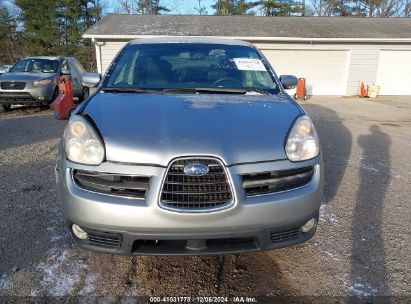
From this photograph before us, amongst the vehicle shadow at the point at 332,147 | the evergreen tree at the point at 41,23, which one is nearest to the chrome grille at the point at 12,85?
the vehicle shadow at the point at 332,147

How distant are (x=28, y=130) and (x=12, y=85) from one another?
3104mm

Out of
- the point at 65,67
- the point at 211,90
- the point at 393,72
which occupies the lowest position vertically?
the point at 393,72

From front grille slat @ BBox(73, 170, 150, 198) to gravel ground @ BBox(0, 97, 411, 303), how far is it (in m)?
0.77

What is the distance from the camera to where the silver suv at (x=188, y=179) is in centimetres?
212

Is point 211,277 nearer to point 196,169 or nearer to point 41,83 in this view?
point 196,169

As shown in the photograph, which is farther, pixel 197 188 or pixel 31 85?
pixel 31 85

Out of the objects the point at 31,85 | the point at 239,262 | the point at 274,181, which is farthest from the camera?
the point at 31,85

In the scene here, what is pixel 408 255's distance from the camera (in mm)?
2955

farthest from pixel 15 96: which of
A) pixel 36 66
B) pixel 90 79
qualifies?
pixel 90 79

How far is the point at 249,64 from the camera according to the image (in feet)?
12.0

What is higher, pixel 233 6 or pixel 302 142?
pixel 233 6

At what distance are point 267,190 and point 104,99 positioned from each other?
58.3 inches


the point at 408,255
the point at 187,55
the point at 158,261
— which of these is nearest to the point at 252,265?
the point at 158,261

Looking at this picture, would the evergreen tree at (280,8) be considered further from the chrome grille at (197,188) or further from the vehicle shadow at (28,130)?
the chrome grille at (197,188)
